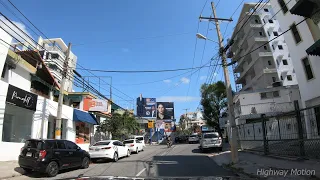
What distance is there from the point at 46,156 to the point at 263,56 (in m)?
46.5

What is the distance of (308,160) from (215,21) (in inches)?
406

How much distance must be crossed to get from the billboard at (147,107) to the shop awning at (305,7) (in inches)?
2232

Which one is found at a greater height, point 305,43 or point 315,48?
point 305,43

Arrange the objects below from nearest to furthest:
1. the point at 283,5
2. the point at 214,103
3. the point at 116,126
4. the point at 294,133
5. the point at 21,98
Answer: the point at 294,133
the point at 21,98
the point at 283,5
the point at 116,126
the point at 214,103

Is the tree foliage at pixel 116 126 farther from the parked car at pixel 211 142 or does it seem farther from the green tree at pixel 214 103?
the green tree at pixel 214 103

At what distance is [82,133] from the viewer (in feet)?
95.2

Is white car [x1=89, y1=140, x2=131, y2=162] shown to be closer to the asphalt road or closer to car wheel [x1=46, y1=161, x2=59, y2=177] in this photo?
the asphalt road

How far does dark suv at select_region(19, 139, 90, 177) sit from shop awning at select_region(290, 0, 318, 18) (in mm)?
15443

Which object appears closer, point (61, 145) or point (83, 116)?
point (61, 145)

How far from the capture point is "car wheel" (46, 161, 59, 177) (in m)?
12.6

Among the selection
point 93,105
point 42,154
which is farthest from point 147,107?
point 42,154

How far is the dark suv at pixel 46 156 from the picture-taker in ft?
41.0

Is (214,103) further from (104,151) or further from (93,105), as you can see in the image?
(104,151)

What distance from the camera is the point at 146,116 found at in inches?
2813
